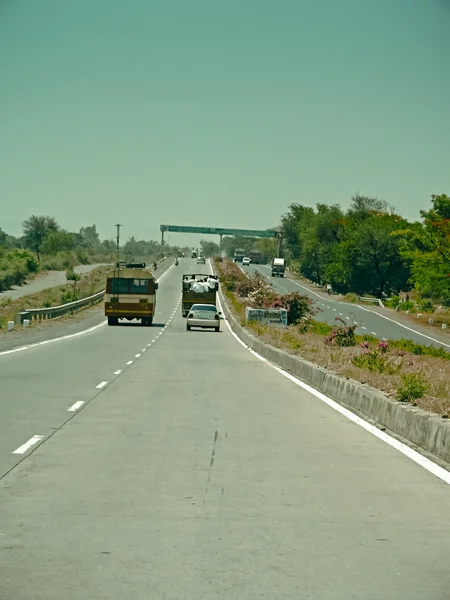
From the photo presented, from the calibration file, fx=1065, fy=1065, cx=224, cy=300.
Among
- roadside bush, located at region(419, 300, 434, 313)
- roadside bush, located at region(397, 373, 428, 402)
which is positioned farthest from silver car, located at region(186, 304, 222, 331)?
roadside bush, located at region(419, 300, 434, 313)

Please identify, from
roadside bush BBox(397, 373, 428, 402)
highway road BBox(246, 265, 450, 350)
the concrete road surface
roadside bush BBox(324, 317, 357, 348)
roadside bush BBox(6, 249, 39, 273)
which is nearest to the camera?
roadside bush BBox(397, 373, 428, 402)

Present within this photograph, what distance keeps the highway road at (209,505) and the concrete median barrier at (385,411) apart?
0.39m

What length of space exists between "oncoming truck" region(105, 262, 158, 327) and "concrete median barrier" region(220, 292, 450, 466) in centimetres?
3567

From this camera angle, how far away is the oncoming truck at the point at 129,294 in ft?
201

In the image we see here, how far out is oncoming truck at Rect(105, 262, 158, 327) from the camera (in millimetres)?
61250

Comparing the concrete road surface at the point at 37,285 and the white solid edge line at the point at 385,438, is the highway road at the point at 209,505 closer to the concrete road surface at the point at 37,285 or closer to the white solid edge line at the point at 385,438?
the white solid edge line at the point at 385,438

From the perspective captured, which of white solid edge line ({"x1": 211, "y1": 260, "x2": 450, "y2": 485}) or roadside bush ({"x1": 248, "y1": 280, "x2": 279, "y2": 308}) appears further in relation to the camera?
roadside bush ({"x1": 248, "y1": 280, "x2": 279, "y2": 308})

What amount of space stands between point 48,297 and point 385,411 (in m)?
89.7

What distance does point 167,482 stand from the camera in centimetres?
989

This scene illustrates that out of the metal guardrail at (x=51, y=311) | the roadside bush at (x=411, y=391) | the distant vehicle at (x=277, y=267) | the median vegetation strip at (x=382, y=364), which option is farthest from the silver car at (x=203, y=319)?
the distant vehicle at (x=277, y=267)

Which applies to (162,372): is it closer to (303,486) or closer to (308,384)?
(308,384)

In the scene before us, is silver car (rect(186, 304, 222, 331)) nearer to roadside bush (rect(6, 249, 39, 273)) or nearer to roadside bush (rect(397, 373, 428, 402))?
roadside bush (rect(397, 373, 428, 402))

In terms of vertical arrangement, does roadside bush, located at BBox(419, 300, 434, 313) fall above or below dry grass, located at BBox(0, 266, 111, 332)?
above

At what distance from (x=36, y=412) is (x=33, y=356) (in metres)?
15.2
